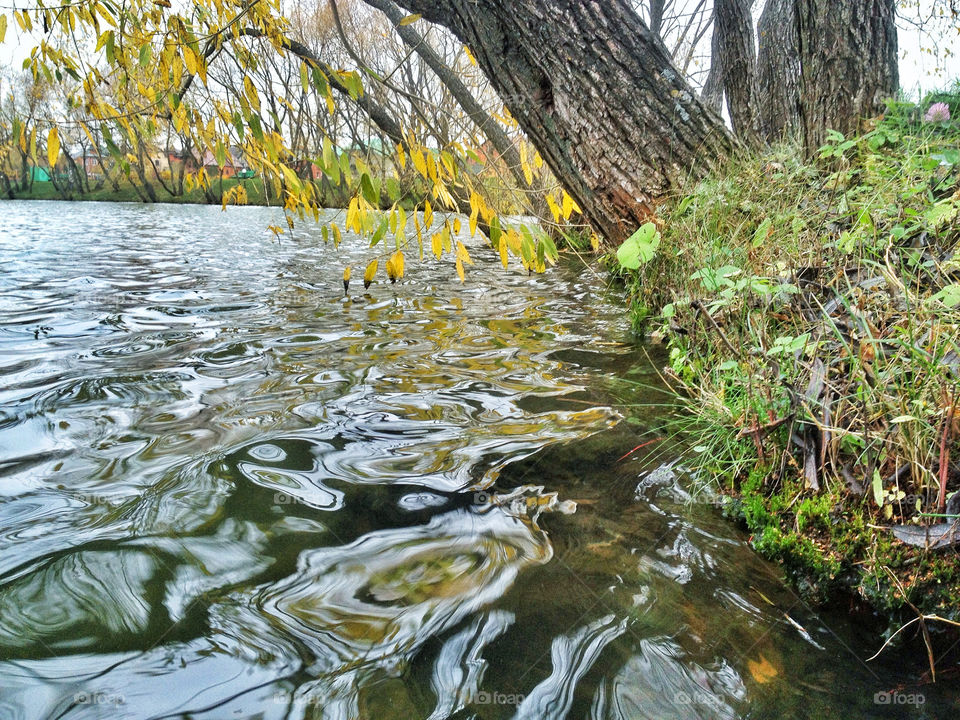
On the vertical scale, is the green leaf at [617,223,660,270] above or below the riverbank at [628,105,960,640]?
above

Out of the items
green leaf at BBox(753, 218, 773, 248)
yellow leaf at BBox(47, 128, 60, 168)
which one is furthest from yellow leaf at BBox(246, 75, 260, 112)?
green leaf at BBox(753, 218, 773, 248)

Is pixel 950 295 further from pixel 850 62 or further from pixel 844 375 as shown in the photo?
pixel 850 62

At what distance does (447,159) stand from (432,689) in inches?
55.6

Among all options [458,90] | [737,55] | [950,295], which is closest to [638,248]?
[950,295]

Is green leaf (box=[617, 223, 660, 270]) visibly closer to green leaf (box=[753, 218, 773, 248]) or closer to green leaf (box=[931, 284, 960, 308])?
green leaf (box=[753, 218, 773, 248])

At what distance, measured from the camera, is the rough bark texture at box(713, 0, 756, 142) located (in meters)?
5.43

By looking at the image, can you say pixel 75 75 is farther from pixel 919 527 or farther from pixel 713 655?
pixel 919 527

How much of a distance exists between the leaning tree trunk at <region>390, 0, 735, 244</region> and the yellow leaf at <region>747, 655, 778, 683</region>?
2.84 m

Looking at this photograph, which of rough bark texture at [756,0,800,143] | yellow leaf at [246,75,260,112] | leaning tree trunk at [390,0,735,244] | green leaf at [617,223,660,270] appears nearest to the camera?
yellow leaf at [246,75,260,112]

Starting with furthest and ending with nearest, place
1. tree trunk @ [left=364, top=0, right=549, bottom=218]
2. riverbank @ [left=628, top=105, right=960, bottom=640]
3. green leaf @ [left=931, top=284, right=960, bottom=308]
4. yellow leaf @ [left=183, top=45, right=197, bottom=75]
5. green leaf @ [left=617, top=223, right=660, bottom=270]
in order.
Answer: tree trunk @ [left=364, top=0, right=549, bottom=218]
green leaf @ [left=617, top=223, right=660, bottom=270]
yellow leaf @ [left=183, top=45, right=197, bottom=75]
green leaf @ [left=931, top=284, right=960, bottom=308]
riverbank @ [left=628, top=105, right=960, bottom=640]

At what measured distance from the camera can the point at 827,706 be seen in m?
1.27

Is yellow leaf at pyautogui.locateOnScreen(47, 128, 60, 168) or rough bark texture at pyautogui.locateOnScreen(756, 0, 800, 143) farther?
rough bark texture at pyautogui.locateOnScreen(756, 0, 800, 143)

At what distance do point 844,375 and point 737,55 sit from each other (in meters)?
4.85

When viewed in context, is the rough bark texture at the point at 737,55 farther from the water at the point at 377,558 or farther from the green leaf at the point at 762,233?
the water at the point at 377,558
